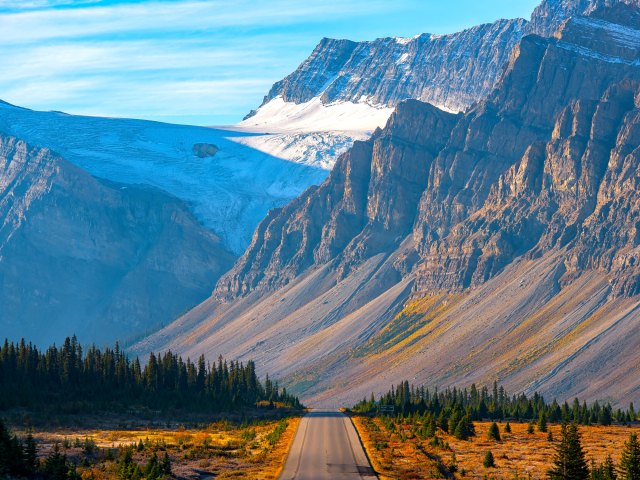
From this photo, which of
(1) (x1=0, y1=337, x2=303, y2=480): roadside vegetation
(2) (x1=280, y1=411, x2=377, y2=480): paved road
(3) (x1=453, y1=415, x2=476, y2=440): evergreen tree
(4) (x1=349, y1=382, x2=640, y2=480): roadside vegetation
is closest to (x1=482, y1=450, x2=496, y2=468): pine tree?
(4) (x1=349, y1=382, x2=640, y2=480): roadside vegetation

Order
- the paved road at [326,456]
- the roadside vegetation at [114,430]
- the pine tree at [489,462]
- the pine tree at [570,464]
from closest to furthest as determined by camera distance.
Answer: the pine tree at [570,464] → the roadside vegetation at [114,430] → the paved road at [326,456] → the pine tree at [489,462]

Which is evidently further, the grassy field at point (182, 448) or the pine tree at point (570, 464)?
A: the grassy field at point (182, 448)

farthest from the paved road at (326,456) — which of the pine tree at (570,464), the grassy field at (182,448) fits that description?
the pine tree at (570,464)

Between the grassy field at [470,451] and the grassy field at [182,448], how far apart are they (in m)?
8.41

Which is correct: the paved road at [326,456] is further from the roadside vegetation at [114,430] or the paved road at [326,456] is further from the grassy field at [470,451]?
the roadside vegetation at [114,430]

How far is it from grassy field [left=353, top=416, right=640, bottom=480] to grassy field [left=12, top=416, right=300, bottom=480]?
8.41 m

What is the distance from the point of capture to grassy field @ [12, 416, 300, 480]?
270ft

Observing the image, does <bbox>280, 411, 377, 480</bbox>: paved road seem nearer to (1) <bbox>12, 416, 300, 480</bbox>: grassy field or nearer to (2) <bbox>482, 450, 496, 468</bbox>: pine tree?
(1) <bbox>12, 416, 300, 480</bbox>: grassy field

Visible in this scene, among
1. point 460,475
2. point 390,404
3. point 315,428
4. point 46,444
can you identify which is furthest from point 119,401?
point 460,475

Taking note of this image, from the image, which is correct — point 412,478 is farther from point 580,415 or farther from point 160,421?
point 580,415

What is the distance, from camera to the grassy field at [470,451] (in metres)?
84.6

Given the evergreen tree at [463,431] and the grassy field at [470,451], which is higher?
the evergreen tree at [463,431]

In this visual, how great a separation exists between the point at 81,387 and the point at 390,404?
50.2 m

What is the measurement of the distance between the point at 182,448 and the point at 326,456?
14295 millimetres
